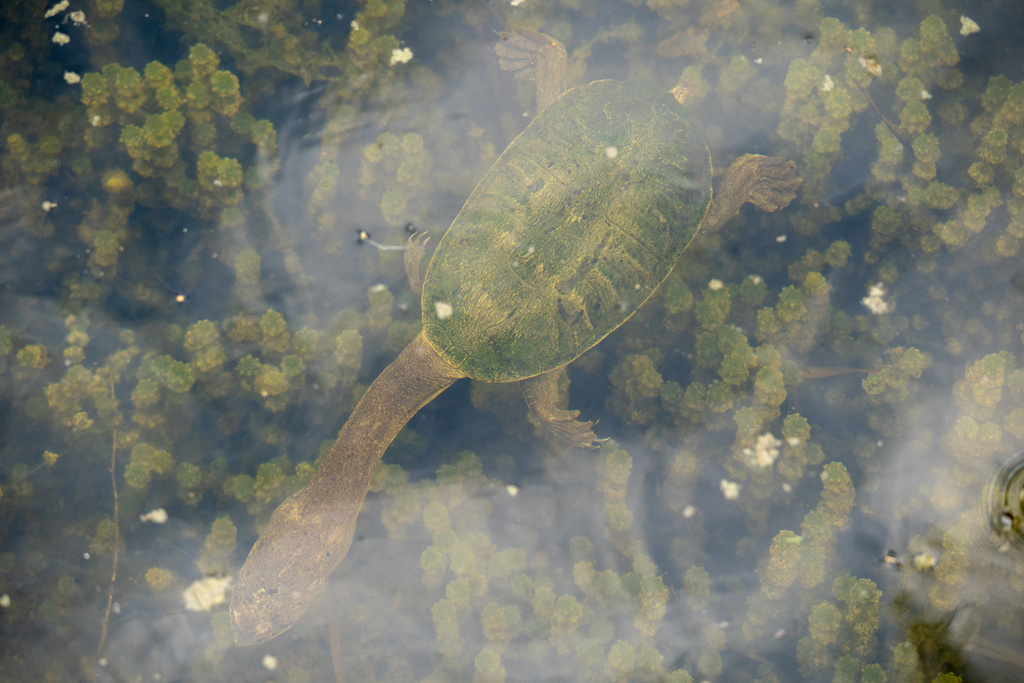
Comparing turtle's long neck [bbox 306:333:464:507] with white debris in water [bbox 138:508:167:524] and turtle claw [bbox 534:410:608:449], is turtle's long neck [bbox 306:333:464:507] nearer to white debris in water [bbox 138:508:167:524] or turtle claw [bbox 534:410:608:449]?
turtle claw [bbox 534:410:608:449]

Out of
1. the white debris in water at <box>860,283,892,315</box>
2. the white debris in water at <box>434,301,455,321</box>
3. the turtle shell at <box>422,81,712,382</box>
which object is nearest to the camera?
the turtle shell at <box>422,81,712,382</box>

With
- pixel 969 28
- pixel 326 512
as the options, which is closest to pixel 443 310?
pixel 326 512

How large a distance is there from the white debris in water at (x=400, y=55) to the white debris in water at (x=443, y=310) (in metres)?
1.79

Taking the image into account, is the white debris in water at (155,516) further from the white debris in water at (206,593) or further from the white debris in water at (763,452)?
the white debris in water at (763,452)

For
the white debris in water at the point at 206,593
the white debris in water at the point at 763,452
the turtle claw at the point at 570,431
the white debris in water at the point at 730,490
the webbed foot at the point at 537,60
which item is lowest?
the white debris in water at the point at 206,593

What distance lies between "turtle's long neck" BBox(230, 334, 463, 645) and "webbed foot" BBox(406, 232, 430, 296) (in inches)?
15.3

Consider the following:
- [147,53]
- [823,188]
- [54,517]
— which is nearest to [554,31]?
[823,188]

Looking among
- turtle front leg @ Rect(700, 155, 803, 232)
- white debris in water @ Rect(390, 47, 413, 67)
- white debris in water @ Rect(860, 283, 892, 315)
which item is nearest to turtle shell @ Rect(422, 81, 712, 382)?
turtle front leg @ Rect(700, 155, 803, 232)

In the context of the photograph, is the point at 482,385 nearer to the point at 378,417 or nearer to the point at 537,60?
the point at 378,417

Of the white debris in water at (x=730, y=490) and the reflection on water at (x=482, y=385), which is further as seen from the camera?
the white debris in water at (x=730, y=490)

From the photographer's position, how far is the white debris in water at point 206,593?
11.5 ft

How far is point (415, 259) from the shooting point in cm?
379

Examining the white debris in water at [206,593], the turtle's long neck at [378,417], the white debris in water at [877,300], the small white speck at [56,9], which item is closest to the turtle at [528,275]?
the turtle's long neck at [378,417]

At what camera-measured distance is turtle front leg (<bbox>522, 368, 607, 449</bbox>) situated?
3768 mm
